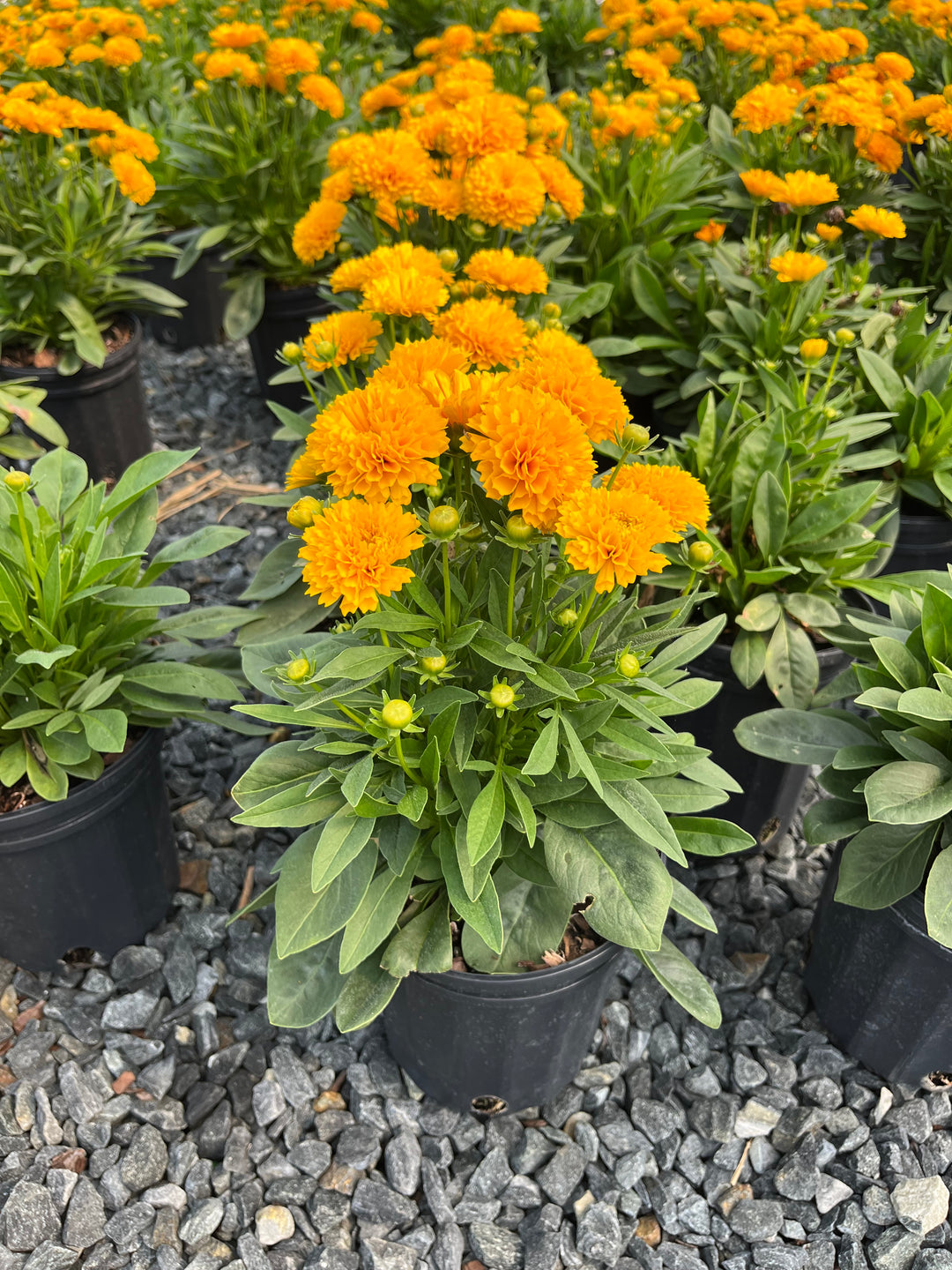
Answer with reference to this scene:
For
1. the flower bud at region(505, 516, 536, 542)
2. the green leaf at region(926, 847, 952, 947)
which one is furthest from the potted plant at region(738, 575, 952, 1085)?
the flower bud at region(505, 516, 536, 542)

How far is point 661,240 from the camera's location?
105 inches

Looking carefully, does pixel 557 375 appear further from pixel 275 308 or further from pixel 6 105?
pixel 275 308

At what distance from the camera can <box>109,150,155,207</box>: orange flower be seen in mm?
2596

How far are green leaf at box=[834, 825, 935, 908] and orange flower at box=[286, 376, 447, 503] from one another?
995 mm

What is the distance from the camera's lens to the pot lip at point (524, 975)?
138 cm

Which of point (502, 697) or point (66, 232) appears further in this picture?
point (66, 232)

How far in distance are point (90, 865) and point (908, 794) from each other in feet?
4.66

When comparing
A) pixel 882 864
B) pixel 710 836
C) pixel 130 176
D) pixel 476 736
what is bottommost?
pixel 882 864

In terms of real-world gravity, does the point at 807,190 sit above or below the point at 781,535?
above

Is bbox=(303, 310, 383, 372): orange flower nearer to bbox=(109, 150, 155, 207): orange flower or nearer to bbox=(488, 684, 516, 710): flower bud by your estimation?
bbox=(488, 684, 516, 710): flower bud

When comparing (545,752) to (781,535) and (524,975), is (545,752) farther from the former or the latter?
(781,535)

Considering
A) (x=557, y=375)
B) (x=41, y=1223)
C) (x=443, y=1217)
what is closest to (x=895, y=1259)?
(x=443, y=1217)

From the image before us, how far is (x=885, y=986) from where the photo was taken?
1624 mm

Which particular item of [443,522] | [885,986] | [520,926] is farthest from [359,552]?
[885,986]
